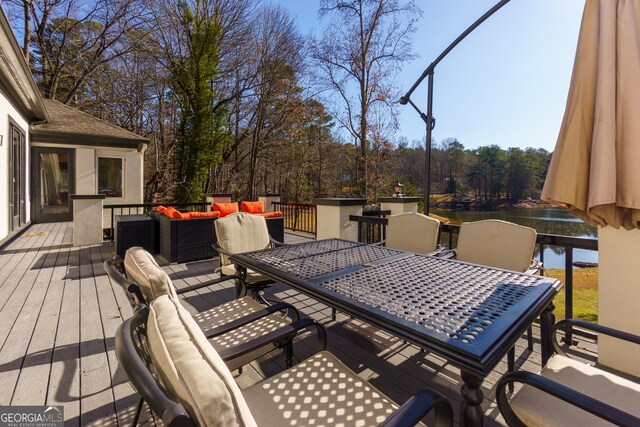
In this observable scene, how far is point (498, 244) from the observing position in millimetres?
2516

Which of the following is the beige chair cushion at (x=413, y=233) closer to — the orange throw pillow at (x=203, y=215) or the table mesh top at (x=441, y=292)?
the table mesh top at (x=441, y=292)

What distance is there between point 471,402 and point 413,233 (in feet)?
7.16

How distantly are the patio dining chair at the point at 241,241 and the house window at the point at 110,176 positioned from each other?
8433 millimetres

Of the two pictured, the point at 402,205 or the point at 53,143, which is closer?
the point at 402,205

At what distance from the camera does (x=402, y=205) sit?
5238 mm

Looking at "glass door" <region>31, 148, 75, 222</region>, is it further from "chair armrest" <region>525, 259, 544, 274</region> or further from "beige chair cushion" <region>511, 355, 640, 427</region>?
"beige chair cushion" <region>511, 355, 640, 427</region>

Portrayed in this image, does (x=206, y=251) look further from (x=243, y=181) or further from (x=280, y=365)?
(x=243, y=181)

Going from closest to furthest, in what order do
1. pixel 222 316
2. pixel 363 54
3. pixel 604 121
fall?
pixel 604 121, pixel 222 316, pixel 363 54

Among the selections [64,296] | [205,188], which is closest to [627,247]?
[64,296]

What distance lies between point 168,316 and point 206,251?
452cm

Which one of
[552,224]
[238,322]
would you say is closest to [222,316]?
[238,322]

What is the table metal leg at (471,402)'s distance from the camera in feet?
3.38

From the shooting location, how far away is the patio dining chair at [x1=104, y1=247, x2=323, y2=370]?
131 cm

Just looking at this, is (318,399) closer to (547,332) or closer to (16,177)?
(547,332)
